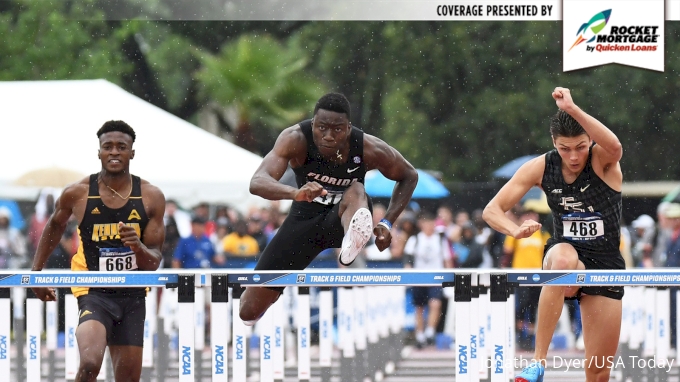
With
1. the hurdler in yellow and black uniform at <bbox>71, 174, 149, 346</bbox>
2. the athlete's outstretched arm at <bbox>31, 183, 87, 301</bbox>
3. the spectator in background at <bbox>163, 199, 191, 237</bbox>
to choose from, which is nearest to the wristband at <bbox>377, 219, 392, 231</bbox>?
the hurdler in yellow and black uniform at <bbox>71, 174, 149, 346</bbox>

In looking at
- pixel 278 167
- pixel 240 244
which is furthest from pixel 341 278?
pixel 240 244

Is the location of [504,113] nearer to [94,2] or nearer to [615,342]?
[94,2]

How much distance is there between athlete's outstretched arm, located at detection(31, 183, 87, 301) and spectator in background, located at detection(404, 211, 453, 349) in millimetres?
7132

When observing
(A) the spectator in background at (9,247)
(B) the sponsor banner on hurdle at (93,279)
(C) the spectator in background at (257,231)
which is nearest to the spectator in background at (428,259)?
(C) the spectator in background at (257,231)

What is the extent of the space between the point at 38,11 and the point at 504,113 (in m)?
11.8

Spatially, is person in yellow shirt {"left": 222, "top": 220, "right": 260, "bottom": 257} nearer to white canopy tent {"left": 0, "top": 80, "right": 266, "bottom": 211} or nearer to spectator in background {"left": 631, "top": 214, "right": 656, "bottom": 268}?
white canopy tent {"left": 0, "top": 80, "right": 266, "bottom": 211}

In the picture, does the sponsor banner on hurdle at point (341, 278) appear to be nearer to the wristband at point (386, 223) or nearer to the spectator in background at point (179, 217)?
the wristband at point (386, 223)

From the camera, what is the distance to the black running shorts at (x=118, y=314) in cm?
668

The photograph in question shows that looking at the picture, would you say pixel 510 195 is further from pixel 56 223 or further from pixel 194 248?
pixel 194 248

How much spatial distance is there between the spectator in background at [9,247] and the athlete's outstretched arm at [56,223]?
7872 millimetres

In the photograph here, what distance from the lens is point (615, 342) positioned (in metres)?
6.34

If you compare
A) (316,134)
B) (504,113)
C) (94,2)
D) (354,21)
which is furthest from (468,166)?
(316,134)

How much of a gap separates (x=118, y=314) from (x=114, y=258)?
35 cm

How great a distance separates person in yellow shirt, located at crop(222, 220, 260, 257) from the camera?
13953mm
